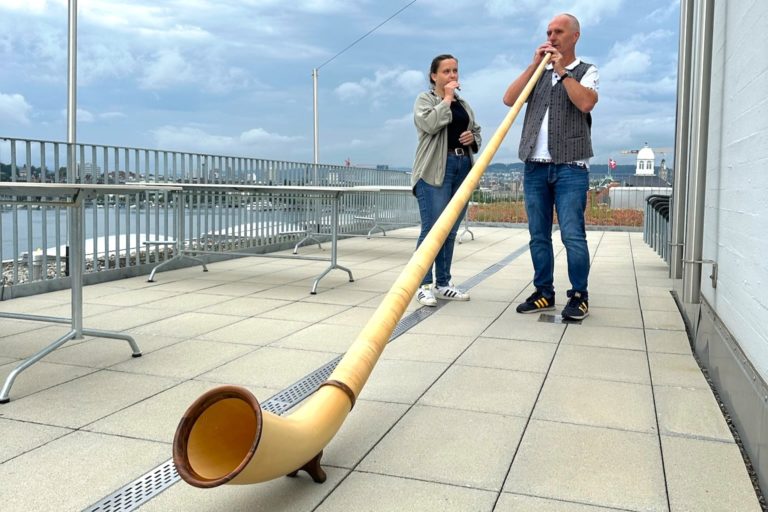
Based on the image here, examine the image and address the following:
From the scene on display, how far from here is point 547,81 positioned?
13.9 ft

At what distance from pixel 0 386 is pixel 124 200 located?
3.61 metres

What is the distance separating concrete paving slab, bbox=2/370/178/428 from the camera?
245cm

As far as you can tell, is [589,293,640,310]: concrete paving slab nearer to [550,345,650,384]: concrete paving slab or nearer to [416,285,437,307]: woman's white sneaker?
[416,285,437,307]: woman's white sneaker

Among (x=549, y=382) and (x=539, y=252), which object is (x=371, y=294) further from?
(x=549, y=382)

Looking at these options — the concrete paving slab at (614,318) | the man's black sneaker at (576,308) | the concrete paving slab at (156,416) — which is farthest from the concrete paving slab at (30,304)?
the concrete paving slab at (614,318)

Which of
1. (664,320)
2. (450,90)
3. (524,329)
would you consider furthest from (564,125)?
(664,320)

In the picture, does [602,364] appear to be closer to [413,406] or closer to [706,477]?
[413,406]

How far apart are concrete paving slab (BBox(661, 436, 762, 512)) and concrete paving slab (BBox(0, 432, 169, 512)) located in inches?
58.0

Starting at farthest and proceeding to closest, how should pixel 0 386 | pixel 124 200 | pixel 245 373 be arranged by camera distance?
pixel 124 200 → pixel 245 373 → pixel 0 386

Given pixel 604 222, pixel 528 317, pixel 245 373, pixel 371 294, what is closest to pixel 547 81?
pixel 528 317

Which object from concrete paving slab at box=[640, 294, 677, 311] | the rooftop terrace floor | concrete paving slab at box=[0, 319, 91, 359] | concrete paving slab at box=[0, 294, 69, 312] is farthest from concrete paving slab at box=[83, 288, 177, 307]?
concrete paving slab at box=[640, 294, 677, 311]

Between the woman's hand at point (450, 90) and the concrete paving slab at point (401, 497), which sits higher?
the woman's hand at point (450, 90)

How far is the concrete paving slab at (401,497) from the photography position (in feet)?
5.83

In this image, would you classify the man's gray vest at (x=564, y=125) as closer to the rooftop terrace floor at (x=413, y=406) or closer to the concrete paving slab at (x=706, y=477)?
the rooftop terrace floor at (x=413, y=406)
